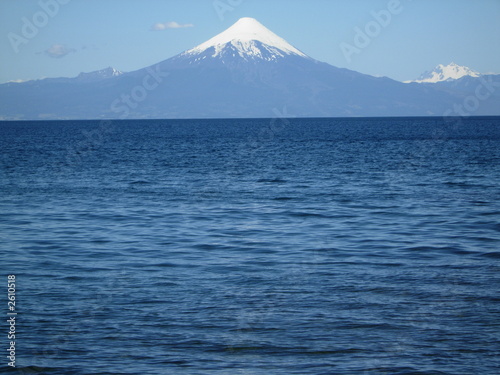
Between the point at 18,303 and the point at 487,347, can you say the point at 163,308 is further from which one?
the point at 487,347

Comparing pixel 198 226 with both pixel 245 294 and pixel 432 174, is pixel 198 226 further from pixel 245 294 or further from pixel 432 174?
pixel 432 174

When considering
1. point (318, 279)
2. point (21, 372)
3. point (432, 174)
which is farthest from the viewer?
point (432, 174)

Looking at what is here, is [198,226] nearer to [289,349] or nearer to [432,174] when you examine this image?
[289,349]

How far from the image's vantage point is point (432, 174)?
4303cm

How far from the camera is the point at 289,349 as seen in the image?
1063cm

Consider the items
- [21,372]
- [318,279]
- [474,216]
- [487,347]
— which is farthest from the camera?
[474,216]

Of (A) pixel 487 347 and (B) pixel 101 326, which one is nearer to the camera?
(A) pixel 487 347

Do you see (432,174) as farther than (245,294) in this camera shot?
Yes

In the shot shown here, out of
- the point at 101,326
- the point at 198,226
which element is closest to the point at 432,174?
the point at 198,226

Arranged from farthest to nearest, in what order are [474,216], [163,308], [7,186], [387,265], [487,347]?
[7,186]
[474,216]
[387,265]
[163,308]
[487,347]

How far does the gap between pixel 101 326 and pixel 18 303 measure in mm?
2322

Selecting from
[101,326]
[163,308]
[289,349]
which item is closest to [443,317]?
[289,349]

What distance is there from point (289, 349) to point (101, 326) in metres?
3.46

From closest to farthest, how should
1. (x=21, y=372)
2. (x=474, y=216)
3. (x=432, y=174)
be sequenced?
(x=21, y=372) < (x=474, y=216) < (x=432, y=174)
